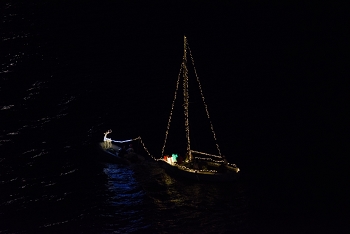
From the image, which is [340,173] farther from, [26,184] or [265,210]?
[26,184]

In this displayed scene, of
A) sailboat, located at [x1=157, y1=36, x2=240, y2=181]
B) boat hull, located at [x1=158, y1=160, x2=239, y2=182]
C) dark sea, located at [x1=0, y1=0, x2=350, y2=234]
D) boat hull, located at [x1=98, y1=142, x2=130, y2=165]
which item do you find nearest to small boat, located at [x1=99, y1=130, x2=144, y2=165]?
boat hull, located at [x1=98, y1=142, x2=130, y2=165]

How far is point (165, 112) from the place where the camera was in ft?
153

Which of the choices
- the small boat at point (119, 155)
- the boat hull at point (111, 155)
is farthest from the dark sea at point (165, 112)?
the small boat at point (119, 155)

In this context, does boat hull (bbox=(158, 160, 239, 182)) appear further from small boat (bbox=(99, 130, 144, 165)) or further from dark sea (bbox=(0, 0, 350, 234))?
small boat (bbox=(99, 130, 144, 165))

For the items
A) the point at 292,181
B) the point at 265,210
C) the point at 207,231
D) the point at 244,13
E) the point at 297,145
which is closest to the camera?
the point at 207,231

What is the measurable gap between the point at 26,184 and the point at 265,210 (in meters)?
15.9

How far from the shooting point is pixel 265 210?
95.0ft

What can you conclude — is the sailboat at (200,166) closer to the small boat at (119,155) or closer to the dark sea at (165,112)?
the dark sea at (165,112)

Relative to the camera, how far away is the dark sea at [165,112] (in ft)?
96.6

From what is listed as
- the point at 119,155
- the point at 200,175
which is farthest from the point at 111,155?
the point at 200,175

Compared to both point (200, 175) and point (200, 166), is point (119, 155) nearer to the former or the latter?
point (200, 166)

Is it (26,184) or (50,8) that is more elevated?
(50,8)

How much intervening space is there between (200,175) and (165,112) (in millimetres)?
14261

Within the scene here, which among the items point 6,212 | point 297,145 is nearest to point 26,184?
point 6,212
